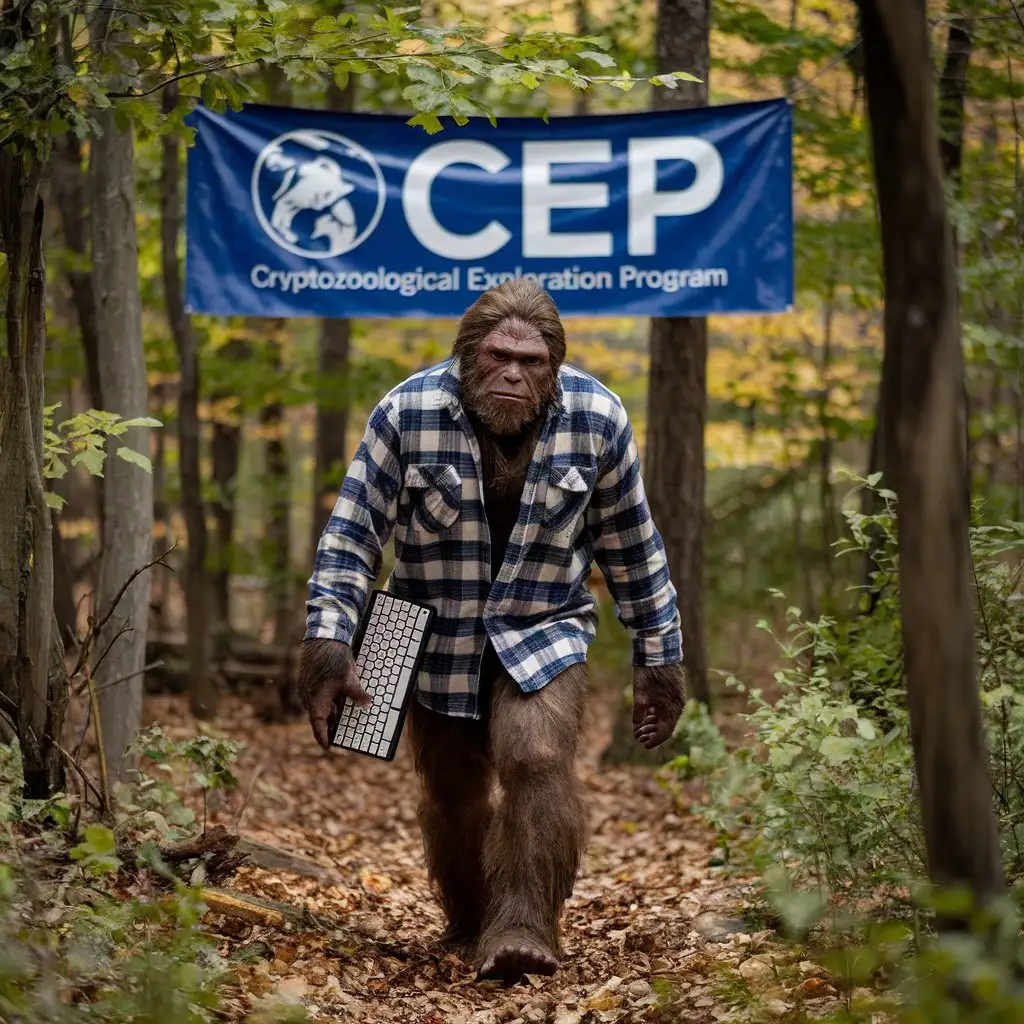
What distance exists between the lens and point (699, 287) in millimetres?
7016

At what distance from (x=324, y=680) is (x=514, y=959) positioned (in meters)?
1.11

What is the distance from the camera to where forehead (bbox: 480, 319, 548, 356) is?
474 centimetres

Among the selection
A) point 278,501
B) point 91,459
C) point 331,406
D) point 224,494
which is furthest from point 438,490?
point 278,501

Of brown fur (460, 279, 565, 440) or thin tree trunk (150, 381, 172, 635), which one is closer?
brown fur (460, 279, 565, 440)

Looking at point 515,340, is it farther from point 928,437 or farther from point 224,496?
point 224,496

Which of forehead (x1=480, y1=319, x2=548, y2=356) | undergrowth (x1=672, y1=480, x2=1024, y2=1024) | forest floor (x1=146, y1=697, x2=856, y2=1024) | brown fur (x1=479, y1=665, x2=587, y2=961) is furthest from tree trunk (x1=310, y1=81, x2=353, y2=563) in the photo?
undergrowth (x1=672, y1=480, x2=1024, y2=1024)

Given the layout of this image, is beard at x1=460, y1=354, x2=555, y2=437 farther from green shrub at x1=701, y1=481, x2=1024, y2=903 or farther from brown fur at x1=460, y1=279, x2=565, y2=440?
green shrub at x1=701, y1=481, x2=1024, y2=903

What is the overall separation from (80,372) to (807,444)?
699 centimetres

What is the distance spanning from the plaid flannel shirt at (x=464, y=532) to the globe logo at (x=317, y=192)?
2402 millimetres

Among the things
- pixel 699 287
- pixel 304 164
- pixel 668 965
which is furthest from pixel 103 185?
pixel 668 965

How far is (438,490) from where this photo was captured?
4742mm

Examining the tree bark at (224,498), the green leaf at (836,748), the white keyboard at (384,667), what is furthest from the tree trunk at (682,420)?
the tree bark at (224,498)

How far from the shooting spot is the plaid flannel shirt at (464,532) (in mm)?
4695

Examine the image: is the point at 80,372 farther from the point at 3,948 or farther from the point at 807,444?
the point at 3,948
